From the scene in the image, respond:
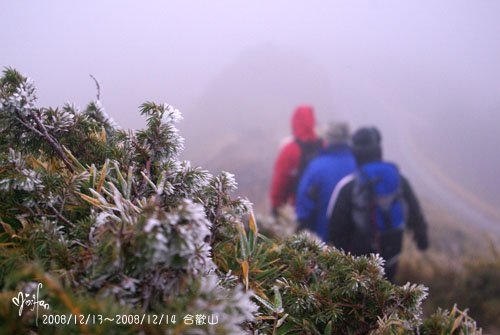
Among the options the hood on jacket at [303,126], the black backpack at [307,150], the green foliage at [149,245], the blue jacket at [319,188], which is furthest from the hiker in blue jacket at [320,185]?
the green foliage at [149,245]

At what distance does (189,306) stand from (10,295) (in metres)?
0.35

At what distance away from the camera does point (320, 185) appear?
5508mm

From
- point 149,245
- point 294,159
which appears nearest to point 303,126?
point 294,159

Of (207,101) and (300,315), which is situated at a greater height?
(207,101)

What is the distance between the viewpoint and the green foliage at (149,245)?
2.43 feet

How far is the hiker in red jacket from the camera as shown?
6.38 meters

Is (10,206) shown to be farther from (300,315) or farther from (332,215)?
(332,215)

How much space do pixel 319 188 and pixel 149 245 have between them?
16.3 ft

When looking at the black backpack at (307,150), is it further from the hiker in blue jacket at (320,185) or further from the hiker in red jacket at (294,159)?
the hiker in blue jacket at (320,185)

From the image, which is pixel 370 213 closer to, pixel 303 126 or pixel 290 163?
pixel 290 163

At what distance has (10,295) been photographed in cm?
71

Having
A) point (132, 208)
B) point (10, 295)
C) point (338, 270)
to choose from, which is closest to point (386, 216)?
point (338, 270)

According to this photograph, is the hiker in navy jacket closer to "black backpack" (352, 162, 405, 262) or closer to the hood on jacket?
"black backpack" (352, 162, 405, 262)

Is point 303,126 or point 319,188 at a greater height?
point 303,126
